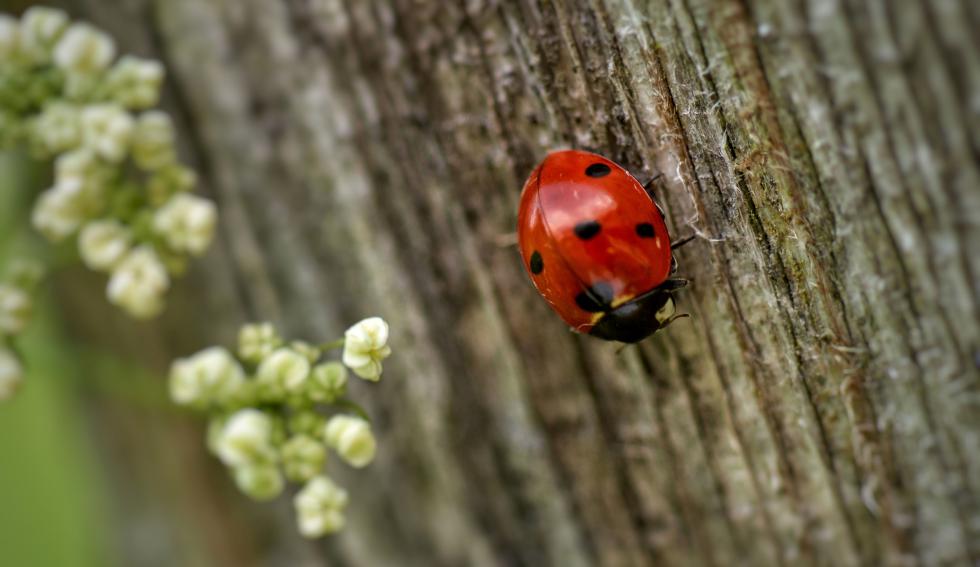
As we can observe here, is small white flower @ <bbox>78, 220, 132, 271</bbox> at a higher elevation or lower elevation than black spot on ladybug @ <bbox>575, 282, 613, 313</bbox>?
higher

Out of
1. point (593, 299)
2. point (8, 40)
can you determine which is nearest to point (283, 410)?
point (593, 299)

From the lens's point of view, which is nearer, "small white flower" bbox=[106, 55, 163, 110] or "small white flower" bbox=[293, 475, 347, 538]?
"small white flower" bbox=[293, 475, 347, 538]

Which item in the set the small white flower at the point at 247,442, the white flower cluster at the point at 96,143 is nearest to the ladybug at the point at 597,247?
the small white flower at the point at 247,442

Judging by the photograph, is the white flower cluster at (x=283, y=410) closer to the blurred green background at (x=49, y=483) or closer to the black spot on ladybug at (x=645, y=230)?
the black spot on ladybug at (x=645, y=230)

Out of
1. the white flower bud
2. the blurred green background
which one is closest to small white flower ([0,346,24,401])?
the white flower bud

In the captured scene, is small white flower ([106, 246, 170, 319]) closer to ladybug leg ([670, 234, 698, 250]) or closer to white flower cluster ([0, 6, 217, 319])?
white flower cluster ([0, 6, 217, 319])

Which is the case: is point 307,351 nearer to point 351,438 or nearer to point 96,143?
point 351,438

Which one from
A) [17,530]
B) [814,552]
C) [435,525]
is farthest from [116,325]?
[814,552]
